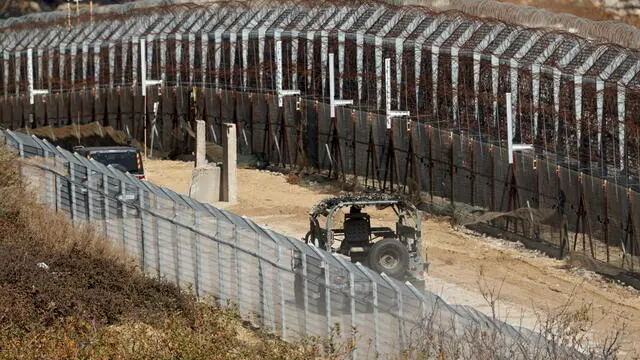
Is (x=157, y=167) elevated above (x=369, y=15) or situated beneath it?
situated beneath

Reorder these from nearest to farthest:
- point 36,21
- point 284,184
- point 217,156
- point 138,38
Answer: point 284,184 → point 217,156 → point 138,38 → point 36,21

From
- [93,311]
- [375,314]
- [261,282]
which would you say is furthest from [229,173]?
[375,314]

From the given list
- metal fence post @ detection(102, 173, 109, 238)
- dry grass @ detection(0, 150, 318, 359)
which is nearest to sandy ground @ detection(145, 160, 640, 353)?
dry grass @ detection(0, 150, 318, 359)

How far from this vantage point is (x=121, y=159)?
39.7m

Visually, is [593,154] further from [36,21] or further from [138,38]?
[36,21]

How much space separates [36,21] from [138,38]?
17.5 metres

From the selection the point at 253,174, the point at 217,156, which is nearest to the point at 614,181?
the point at 253,174

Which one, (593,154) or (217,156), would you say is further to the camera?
(217,156)

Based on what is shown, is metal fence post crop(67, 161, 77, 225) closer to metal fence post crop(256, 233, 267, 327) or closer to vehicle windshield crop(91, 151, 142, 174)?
metal fence post crop(256, 233, 267, 327)

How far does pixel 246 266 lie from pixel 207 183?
1845cm

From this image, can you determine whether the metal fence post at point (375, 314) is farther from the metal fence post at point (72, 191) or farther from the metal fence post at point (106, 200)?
the metal fence post at point (72, 191)

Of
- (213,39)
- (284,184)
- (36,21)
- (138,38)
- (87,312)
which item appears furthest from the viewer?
(36,21)

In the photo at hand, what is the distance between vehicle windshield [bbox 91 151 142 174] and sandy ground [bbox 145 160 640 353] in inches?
113

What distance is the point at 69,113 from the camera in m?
60.5
